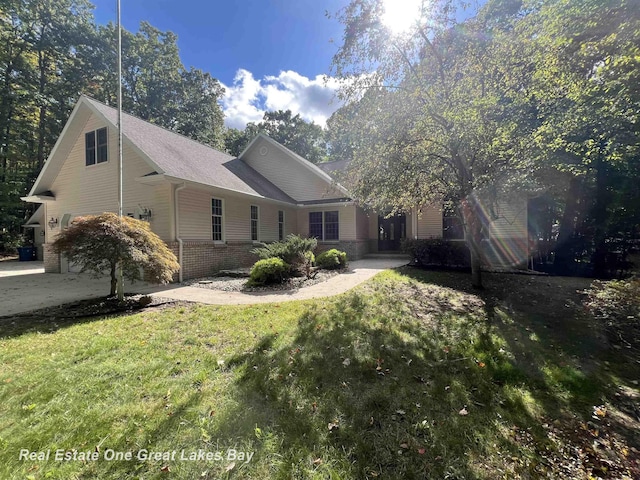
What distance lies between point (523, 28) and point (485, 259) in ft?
29.5

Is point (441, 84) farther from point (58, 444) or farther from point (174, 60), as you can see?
point (174, 60)

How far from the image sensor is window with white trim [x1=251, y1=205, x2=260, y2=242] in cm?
1301

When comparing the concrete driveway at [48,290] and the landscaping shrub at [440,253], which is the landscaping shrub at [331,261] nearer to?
the landscaping shrub at [440,253]

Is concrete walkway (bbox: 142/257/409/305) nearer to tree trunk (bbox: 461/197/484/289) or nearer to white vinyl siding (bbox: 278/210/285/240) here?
tree trunk (bbox: 461/197/484/289)

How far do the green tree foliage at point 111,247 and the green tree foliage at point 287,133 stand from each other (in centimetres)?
2867

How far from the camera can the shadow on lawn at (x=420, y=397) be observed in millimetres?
2059

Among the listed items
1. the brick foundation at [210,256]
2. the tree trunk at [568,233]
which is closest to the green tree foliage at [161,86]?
the brick foundation at [210,256]

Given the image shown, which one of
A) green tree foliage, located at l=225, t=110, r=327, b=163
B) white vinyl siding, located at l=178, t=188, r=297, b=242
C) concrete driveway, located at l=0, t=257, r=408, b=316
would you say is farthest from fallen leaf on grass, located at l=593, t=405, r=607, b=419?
green tree foliage, located at l=225, t=110, r=327, b=163

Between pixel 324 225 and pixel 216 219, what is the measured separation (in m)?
6.15

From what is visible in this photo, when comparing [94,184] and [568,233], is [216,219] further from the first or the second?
[568,233]

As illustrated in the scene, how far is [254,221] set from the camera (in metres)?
13.1

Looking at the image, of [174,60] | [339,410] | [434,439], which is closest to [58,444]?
[339,410]

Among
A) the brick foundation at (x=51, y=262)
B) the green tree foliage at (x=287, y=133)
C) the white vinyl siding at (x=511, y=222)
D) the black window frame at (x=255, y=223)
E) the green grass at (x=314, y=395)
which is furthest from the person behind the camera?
the green tree foliage at (x=287, y=133)

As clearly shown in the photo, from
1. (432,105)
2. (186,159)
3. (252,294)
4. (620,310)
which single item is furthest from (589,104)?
(186,159)
